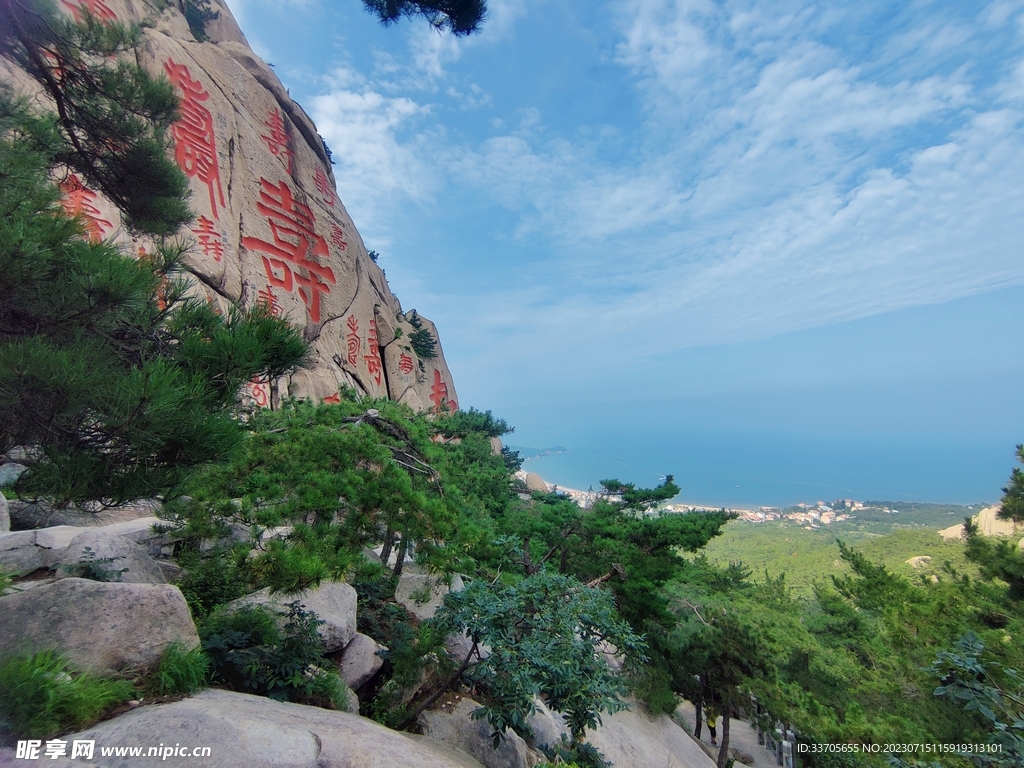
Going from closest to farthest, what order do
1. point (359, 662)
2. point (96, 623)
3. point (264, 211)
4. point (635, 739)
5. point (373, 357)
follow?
point (96, 623)
point (359, 662)
point (635, 739)
point (264, 211)
point (373, 357)

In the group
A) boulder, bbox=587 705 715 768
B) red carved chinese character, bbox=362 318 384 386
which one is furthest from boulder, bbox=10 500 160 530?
red carved chinese character, bbox=362 318 384 386

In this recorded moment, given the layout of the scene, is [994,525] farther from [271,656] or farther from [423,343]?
[423,343]

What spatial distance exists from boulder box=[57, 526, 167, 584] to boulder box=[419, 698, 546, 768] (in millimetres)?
2309

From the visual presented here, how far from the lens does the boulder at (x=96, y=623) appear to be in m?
1.95

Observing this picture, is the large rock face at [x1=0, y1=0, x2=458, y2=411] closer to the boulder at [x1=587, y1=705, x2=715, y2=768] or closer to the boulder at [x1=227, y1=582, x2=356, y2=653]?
the boulder at [x1=227, y1=582, x2=356, y2=653]

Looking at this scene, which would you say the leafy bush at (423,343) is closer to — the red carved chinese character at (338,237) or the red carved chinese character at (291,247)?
the red carved chinese character at (338,237)

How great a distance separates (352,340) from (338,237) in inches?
103

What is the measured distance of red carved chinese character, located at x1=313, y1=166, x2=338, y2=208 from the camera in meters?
11.2

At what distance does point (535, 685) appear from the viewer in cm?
233

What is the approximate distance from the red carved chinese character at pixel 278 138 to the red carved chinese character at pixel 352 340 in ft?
12.2

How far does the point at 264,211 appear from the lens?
9.17 meters

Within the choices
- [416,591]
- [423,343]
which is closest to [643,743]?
[416,591]

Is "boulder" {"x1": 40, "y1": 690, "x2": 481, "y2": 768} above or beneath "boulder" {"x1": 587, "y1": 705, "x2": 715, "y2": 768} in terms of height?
above

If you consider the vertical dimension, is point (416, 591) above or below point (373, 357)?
below
